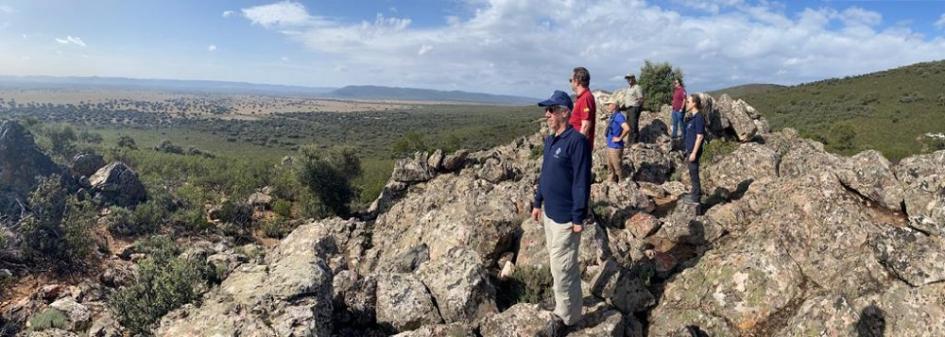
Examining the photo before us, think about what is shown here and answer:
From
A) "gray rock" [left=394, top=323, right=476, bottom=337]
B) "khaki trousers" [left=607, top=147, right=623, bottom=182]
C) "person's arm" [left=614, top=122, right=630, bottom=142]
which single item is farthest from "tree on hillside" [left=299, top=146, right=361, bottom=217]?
"gray rock" [left=394, top=323, right=476, bottom=337]

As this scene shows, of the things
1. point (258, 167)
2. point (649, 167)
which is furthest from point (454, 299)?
point (258, 167)

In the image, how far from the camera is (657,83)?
27953mm

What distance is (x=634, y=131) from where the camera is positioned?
19.1 metres

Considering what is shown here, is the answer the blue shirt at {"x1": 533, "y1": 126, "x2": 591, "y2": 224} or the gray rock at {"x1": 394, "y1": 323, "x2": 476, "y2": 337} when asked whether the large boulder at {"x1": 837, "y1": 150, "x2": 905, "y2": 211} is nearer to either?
the blue shirt at {"x1": 533, "y1": 126, "x2": 591, "y2": 224}

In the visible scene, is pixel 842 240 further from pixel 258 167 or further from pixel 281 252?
pixel 258 167

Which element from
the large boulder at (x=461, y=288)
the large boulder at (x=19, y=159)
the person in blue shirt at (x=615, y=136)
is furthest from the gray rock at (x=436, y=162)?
the large boulder at (x=19, y=159)

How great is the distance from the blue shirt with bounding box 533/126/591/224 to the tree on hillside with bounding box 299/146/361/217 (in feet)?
68.2

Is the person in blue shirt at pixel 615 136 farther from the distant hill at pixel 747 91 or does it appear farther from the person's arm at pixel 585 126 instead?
the distant hill at pixel 747 91

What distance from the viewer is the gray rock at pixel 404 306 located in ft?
23.6

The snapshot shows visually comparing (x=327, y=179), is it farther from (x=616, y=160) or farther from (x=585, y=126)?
(x=585, y=126)

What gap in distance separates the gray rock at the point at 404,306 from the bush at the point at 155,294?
116 inches

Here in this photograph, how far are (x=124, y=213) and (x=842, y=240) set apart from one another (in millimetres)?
24925

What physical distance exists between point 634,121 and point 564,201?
13.2m

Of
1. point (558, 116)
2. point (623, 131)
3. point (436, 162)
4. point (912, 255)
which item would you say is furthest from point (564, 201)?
point (436, 162)
